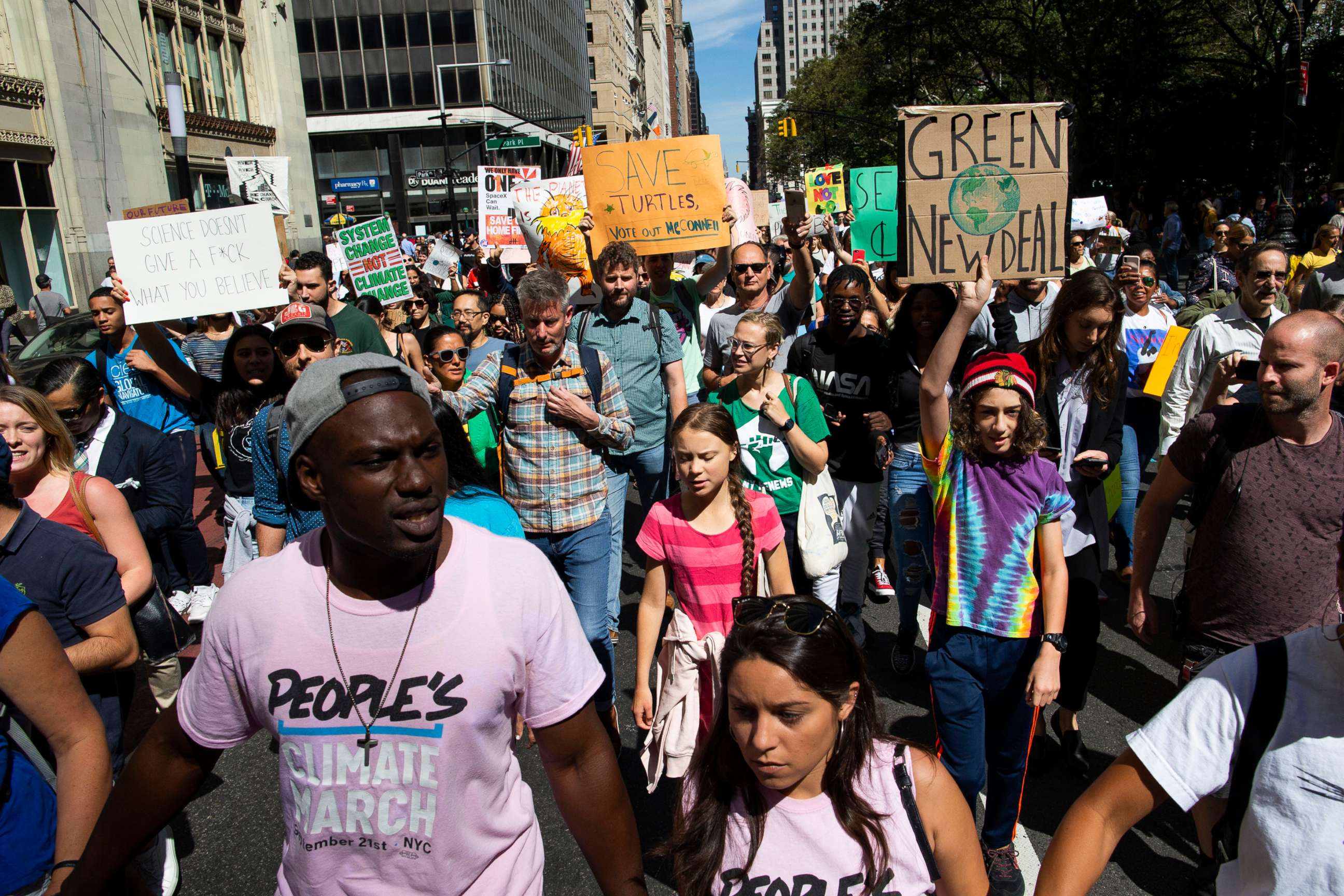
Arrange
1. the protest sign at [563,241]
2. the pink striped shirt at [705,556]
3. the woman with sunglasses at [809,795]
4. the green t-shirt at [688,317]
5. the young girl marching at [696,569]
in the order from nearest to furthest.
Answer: the woman with sunglasses at [809,795]
the young girl marching at [696,569]
the pink striped shirt at [705,556]
the green t-shirt at [688,317]
the protest sign at [563,241]

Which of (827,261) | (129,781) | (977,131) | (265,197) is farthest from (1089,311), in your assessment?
(827,261)

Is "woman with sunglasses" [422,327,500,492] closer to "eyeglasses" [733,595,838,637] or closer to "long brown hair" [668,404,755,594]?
"long brown hair" [668,404,755,594]

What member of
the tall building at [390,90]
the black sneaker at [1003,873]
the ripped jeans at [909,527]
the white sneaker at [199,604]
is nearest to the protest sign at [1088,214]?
the ripped jeans at [909,527]

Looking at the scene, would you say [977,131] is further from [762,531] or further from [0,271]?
[0,271]

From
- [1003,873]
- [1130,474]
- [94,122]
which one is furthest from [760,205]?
[94,122]

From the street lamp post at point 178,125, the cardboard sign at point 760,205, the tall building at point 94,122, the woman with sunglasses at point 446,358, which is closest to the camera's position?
the woman with sunglasses at point 446,358

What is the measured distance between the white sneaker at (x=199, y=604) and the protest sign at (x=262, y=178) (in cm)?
705

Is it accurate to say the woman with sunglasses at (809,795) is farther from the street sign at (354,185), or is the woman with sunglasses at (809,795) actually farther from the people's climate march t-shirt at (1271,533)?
the street sign at (354,185)

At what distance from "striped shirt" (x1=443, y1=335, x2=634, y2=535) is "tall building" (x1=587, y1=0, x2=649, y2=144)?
8930 centimetres

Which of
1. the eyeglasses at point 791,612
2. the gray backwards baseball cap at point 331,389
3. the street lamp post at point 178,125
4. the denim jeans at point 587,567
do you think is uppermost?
the street lamp post at point 178,125

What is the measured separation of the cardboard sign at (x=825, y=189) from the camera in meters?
13.3

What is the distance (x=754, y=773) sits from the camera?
190 centimetres

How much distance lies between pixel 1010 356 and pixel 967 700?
1109 mm

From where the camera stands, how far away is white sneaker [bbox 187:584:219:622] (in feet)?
16.2
